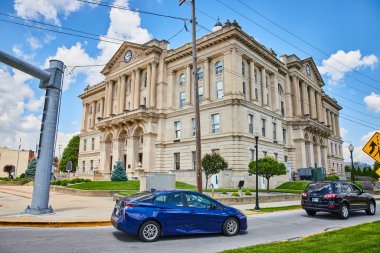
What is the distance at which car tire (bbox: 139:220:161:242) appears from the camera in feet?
27.0

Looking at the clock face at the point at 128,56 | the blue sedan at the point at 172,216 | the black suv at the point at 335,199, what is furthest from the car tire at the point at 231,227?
the clock face at the point at 128,56

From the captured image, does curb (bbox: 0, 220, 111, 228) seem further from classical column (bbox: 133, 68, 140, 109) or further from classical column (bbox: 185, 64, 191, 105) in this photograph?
classical column (bbox: 133, 68, 140, 109)

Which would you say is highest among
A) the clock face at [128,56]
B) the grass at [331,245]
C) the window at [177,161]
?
the clock face at [128,56]

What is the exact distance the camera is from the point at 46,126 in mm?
13609

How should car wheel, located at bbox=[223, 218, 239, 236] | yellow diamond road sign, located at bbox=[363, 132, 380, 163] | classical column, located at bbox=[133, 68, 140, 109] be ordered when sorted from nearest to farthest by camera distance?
car wheel, located at bbox=[223, 218, 239, 236] < yellow diamond road sign, located at bbox=[363, 132, 380, 163] < classical column, located at bbox=[133, 68, 140, 109]

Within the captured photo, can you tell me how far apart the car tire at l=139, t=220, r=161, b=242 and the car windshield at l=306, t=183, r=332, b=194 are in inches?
366

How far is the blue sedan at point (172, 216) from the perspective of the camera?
324 inches

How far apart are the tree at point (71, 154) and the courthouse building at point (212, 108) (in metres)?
29.0

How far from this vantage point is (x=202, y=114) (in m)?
37.8

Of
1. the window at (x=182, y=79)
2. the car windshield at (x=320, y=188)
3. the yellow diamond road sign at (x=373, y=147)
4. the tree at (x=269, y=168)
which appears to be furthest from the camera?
the window at (x=182, y=79)

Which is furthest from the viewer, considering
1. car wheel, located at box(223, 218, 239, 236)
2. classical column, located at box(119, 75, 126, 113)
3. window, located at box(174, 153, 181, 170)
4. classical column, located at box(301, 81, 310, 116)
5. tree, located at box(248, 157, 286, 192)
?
classical column, located at box(301, 81, 310, 116)

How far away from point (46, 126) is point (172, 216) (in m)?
8.43

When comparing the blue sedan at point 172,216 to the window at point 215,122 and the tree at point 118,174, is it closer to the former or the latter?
the tree at point 118,174

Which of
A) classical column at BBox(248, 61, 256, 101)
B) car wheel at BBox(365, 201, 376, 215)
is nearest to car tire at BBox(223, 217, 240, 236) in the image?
car wheel at BBox(365, 201, 376, 215)
